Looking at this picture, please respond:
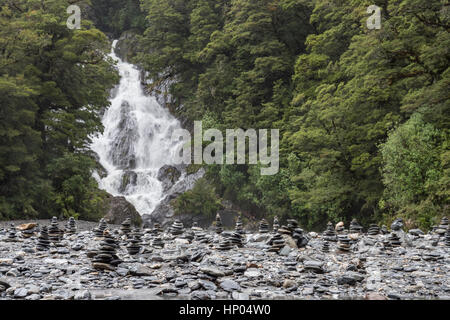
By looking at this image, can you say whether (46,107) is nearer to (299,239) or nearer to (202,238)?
(202,238)

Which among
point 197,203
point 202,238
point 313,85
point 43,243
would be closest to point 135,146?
point 197,203

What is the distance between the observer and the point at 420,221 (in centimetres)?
1448

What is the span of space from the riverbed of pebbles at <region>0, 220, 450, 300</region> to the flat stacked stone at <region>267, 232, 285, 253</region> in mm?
52

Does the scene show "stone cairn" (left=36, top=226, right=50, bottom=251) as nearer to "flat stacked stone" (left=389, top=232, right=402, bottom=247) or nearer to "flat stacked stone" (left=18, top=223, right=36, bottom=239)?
"flat stacked stone" (left=18, top=223, right=36, bottom=239)

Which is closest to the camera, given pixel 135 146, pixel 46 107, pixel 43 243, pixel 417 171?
pixel 43 243

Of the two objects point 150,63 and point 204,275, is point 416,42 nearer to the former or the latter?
point 204,275

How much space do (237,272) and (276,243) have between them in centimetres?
203

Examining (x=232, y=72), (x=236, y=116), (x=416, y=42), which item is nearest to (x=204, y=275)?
(x=416, y=42)

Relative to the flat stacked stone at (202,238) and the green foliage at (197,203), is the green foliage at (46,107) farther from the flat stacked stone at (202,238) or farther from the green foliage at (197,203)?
the flat stacked stone at (202,238)

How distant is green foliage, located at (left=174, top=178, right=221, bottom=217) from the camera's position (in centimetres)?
2852

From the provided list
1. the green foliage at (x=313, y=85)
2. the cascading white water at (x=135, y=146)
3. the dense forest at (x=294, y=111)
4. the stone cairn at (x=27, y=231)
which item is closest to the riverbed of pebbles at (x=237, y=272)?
the stone cairn at (x=27, y=231)

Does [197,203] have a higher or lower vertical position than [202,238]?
lower

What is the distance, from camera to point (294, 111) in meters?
27.0

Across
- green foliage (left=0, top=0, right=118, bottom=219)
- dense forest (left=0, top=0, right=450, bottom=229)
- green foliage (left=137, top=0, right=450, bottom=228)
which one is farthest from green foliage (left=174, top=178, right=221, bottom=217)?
green foliage (left=0, top=0, right=118, bottom=219)
